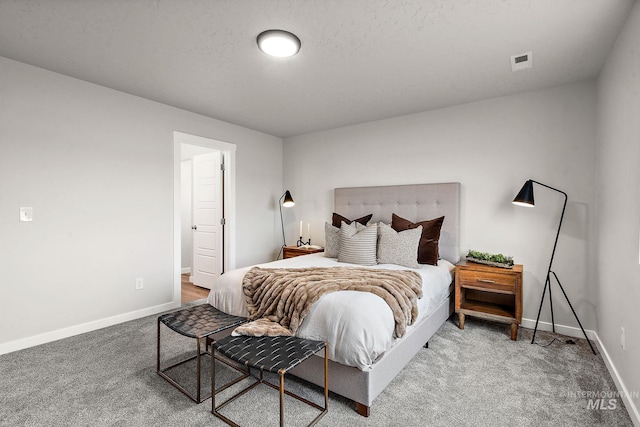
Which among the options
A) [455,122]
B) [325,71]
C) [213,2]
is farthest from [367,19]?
[455,122]

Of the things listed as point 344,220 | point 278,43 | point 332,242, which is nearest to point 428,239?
point 332,242

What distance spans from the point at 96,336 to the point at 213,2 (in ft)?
9.81

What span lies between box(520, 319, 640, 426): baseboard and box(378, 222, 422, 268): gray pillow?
136 centimetres

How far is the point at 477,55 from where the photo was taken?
2506mm

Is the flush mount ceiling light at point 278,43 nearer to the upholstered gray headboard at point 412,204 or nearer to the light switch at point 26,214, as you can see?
the upholstered gray headboard at point 412,204

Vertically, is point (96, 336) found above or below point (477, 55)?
below

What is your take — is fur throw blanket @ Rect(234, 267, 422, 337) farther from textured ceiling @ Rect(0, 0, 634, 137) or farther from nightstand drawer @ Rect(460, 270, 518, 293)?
textured ceiling @ Rect(0, 0, 634, 137)

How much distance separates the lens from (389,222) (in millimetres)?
4020

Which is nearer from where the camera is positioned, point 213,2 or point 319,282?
point 213,2

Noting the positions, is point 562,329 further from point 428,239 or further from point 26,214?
point 26,214

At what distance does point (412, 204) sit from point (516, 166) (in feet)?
3.75

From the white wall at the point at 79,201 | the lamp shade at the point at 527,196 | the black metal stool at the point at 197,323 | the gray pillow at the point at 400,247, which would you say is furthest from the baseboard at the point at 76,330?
the lamp shade at the point at 527,196

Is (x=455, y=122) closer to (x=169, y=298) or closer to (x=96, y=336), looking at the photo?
(x=169, y=298)

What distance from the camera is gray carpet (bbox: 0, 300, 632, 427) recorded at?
1778mm
